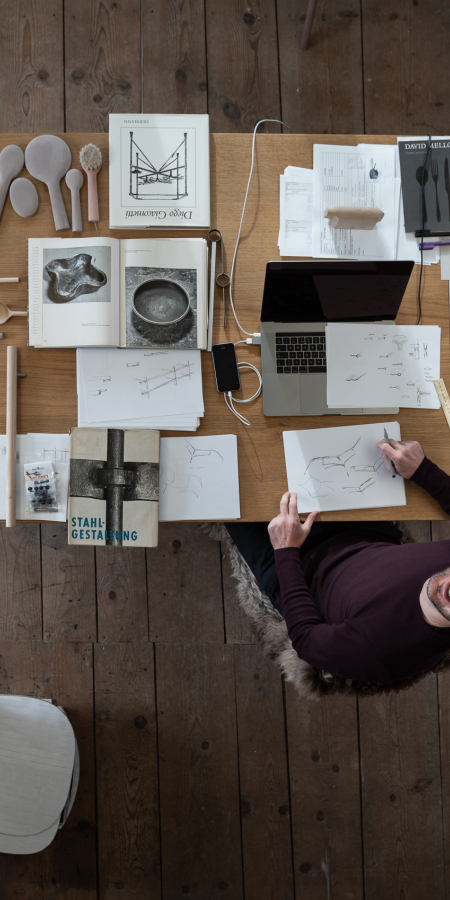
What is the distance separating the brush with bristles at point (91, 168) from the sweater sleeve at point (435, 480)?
2.81 feet

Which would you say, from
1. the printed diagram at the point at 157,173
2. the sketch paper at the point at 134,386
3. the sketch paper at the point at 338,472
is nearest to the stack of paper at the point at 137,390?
the sketch paper at the point at 134,386

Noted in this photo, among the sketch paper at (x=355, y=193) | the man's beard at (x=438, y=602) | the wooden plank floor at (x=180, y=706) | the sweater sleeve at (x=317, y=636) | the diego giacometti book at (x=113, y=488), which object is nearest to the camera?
the man's beard at (x=438, y=602)

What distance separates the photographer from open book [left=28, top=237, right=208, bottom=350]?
1.15m

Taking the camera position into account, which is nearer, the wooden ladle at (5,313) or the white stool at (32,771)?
the wooden ladle at (5,313)

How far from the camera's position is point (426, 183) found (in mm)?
1237

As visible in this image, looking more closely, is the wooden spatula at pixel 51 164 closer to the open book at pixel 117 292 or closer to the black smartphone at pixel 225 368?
the open book at pixel 117 292

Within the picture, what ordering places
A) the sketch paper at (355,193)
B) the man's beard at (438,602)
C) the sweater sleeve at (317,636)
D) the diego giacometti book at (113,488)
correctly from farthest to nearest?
the sketch paper at (355,193) < the diego giacometti book at (113,488) < the sweater sleeve at (317,636) < the man's beard at (438,602)

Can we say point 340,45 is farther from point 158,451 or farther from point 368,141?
point 158,451

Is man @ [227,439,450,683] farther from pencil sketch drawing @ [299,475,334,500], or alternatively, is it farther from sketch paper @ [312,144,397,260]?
sketch paper @ [312,144,397,260]

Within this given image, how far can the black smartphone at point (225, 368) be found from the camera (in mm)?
1177

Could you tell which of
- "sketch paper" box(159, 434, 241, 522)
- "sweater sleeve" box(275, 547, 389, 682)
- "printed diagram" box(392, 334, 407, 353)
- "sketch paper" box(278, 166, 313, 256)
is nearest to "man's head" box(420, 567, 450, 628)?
"sweater sleeve" box(275, 547, 389, 682)

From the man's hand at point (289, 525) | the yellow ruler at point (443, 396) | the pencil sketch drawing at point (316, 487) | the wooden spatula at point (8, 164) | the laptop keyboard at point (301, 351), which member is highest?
the wooden spatula at point (8, 164)

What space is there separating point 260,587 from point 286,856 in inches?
35.9

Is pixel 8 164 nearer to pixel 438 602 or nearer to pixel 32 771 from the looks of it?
pixel 438 602
